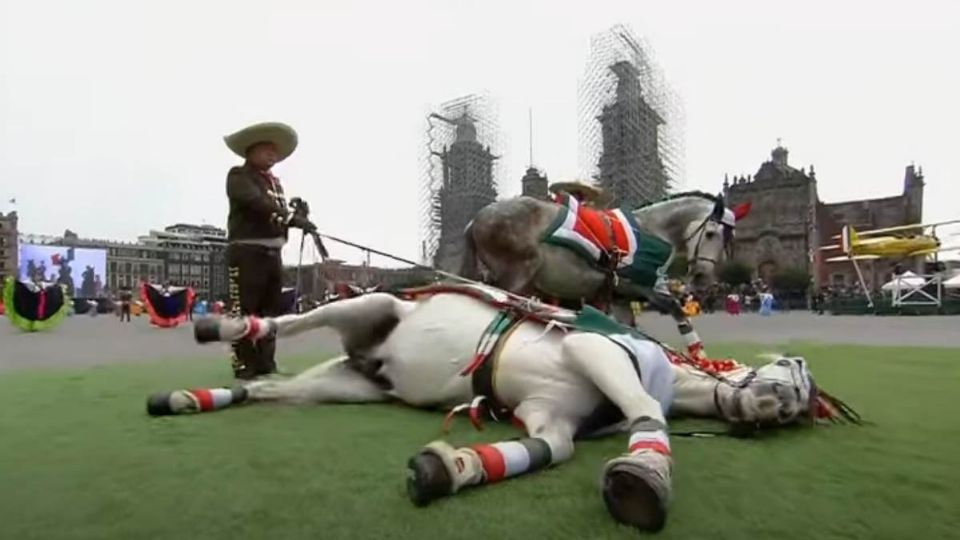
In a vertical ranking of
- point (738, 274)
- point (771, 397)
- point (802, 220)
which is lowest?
point (771, 397)

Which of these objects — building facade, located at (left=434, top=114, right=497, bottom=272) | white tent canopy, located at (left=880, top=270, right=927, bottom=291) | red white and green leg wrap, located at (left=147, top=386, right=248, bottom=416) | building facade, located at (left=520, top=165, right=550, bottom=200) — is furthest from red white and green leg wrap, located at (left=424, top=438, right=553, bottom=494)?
building facade, located at (left=520, top=165, right=550, bottom=200)

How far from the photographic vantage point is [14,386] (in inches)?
156

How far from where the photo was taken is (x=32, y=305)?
44.3ft

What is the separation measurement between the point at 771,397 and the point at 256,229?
2.94 meters

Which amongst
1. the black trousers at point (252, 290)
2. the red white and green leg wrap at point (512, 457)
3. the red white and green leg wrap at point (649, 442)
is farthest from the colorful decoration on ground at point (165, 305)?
the red white and green leg wrap at point (649, 442)

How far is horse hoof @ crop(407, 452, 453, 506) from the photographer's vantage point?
5.08 feet

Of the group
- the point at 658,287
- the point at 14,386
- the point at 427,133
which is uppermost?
the point at 427,133

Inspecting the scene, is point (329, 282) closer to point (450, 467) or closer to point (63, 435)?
point (63, 435)

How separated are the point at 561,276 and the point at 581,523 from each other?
300 cm

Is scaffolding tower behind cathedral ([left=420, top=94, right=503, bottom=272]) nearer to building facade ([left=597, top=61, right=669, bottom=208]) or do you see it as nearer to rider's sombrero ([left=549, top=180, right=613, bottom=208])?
building facade ([left=597, top=61, right=669, bottom=208])

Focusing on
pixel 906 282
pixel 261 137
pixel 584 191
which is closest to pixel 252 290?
pixel 261 137

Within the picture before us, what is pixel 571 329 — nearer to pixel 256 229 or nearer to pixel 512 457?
pixel 512 457

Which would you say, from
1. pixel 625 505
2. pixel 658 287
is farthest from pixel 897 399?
pixel 625 505

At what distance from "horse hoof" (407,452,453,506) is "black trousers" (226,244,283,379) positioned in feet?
8.80
